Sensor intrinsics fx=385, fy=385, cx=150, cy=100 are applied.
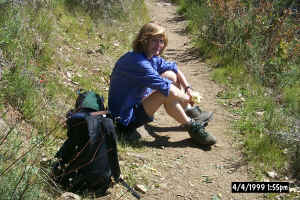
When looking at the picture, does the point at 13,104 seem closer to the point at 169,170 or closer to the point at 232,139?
the point at 169,170

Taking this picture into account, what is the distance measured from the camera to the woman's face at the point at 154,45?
3.66m

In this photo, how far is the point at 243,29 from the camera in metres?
6.23

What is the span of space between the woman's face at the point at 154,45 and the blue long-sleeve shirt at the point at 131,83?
0.08m

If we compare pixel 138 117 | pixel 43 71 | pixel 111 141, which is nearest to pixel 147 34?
pixel 138 117

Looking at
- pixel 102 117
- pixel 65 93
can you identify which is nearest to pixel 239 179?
pixel 102 117

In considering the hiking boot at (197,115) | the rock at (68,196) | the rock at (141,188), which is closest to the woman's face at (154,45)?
the hiking boot at (197,115)

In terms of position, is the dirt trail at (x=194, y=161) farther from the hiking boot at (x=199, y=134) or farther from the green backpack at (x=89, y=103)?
the green backpack at (x=89, y=103)

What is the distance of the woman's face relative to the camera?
366 cm

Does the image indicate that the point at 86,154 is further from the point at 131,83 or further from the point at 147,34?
the point at 147,34

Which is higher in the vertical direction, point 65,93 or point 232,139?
point 65,93

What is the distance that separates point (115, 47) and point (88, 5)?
1.02 metres

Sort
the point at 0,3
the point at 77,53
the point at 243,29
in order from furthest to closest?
the point at 243,29 → the point at 77,53 → the point at 0,3

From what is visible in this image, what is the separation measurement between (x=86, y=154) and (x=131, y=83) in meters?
1.09

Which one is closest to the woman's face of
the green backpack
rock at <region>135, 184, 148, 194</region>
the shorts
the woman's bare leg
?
the woman's bare leg
